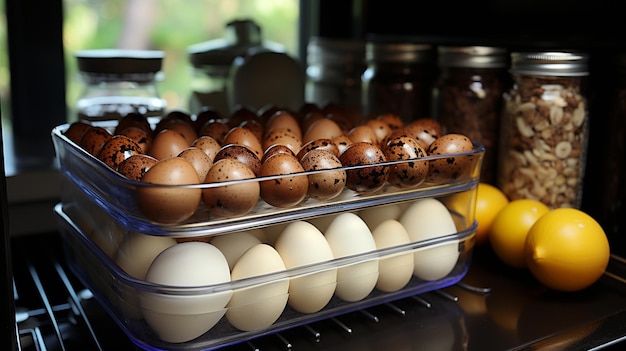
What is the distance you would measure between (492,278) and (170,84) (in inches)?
31.3

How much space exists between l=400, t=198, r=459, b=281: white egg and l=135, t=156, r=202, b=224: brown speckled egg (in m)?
0.25

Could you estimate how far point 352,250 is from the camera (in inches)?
24.5

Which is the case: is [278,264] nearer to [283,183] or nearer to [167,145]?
[283,183]

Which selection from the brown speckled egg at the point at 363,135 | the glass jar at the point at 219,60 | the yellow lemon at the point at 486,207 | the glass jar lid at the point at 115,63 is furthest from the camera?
the glass jar at the point at 219,60

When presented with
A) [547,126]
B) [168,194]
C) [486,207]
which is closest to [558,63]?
[547,126]

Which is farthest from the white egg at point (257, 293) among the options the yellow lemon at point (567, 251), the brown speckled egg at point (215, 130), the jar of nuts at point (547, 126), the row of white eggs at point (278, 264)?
the jar of nuts at point (547, 126)

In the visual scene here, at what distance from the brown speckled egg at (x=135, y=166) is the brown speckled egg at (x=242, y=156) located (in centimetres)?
7

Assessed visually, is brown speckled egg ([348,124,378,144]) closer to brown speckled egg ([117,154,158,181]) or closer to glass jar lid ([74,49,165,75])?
brown speckled egg ([117,154,158,181])

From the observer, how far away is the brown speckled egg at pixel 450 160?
67cm

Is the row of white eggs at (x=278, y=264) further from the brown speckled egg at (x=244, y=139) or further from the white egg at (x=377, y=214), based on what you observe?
the brown speckled egg at (x=244, y=139)

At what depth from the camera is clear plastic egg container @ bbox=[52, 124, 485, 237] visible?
1.74 ft

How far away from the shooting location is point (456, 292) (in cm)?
74

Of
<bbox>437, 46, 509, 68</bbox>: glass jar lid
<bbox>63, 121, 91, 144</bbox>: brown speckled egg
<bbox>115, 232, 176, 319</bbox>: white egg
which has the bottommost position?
<bbox>115, 232, 176, 319</bbox>: white egg

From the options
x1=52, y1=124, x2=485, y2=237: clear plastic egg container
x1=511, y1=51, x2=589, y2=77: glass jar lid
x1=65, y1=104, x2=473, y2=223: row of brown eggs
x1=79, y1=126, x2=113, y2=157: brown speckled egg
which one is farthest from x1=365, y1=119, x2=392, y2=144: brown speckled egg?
x1=79, y1=126, x2=113, y2=157: brown speckled egg
